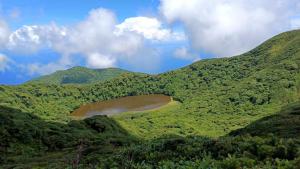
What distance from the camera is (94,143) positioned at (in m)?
92.1

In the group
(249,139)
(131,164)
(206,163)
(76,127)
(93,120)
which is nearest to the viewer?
(206,163)

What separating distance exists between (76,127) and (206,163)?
11999cm

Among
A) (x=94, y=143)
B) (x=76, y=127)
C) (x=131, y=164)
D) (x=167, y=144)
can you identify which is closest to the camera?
(x=131, y=164)

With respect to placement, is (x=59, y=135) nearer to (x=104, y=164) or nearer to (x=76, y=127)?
(x=76, y=127)

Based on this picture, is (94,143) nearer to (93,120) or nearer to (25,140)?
(25,140)

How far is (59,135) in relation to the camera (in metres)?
116

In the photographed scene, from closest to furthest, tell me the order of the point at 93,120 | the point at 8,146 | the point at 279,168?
1. the point at 279,168
2. the point at 8,146
3. the point at 93,120

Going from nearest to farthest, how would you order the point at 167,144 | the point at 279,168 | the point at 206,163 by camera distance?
the point at 279,168, the point at 206,163, the point at 167,144

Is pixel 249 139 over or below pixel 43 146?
over

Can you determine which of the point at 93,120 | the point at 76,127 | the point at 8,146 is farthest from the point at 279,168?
the point at 93,120

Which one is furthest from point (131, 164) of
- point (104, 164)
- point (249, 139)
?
point (249, 139)

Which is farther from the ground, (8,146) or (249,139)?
(249,139)

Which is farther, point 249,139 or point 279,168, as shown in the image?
point 249,139

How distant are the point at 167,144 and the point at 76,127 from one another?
107492 mm
